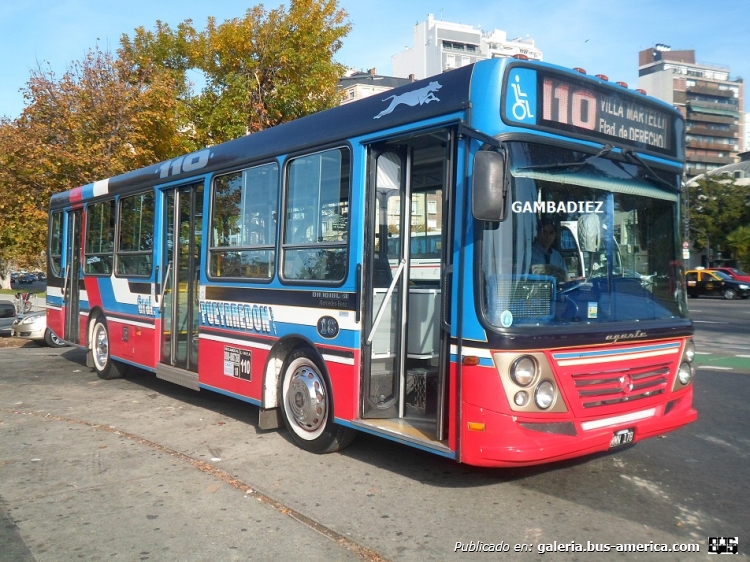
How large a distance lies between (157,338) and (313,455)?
363cm

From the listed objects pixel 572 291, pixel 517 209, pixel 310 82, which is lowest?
pixel 572 291

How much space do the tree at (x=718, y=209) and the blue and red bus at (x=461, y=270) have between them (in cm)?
5278

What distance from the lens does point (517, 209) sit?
498 centimetres

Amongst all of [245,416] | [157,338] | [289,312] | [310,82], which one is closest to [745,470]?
[289,312]

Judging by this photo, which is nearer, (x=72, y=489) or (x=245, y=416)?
(x=72, y=489)

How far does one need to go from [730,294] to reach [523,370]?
34600 mm

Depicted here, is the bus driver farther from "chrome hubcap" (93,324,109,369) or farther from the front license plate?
"chrome hubcap" (93,324,109,369)

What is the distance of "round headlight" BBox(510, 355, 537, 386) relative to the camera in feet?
15.9

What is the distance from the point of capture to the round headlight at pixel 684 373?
589 cm

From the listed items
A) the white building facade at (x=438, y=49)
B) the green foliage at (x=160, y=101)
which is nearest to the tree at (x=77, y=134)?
the green foliage at (x=160, y=101)

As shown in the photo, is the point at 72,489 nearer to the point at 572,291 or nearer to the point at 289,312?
the point at 289,312

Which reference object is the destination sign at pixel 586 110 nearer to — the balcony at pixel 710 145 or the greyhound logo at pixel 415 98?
the greyhound logo at pixel 415 98

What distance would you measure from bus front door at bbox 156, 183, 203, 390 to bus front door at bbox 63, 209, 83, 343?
3300 mm

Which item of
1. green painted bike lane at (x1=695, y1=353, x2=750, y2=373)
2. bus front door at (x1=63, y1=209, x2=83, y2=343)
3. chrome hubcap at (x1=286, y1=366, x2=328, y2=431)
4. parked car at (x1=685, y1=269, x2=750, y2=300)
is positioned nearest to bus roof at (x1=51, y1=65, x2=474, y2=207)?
chrome hubcap at (x1=286, y1=366, x2=328, y2=431)
